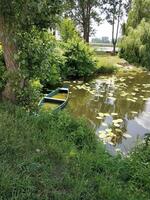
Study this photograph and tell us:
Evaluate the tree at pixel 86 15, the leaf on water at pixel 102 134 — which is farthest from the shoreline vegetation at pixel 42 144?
the tree at pixel 86 15

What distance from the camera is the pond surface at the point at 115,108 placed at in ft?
22.9

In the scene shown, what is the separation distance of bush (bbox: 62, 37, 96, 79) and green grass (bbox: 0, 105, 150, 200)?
8.96 metres

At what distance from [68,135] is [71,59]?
30.3 ft

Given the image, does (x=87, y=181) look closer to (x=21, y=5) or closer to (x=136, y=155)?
(x=136, y=155)

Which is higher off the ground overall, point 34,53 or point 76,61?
point 34,53

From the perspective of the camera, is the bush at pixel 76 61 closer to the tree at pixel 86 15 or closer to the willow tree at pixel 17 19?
the willow tree at pixel 17 19

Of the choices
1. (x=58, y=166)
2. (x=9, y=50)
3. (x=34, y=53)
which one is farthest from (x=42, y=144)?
(x=9, y=50)

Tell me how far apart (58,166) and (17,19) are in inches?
122

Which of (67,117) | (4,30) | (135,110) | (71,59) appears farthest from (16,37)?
(71,59)

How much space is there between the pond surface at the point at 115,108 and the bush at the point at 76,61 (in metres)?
0.78

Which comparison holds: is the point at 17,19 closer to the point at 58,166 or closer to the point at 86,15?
the point at 58,166

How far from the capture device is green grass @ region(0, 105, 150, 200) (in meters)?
3.20

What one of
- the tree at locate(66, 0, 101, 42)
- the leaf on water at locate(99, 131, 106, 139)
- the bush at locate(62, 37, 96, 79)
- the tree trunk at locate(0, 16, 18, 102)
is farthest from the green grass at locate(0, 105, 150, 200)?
the tree at locate(66, 0, 101, 42)

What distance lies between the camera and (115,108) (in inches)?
386
